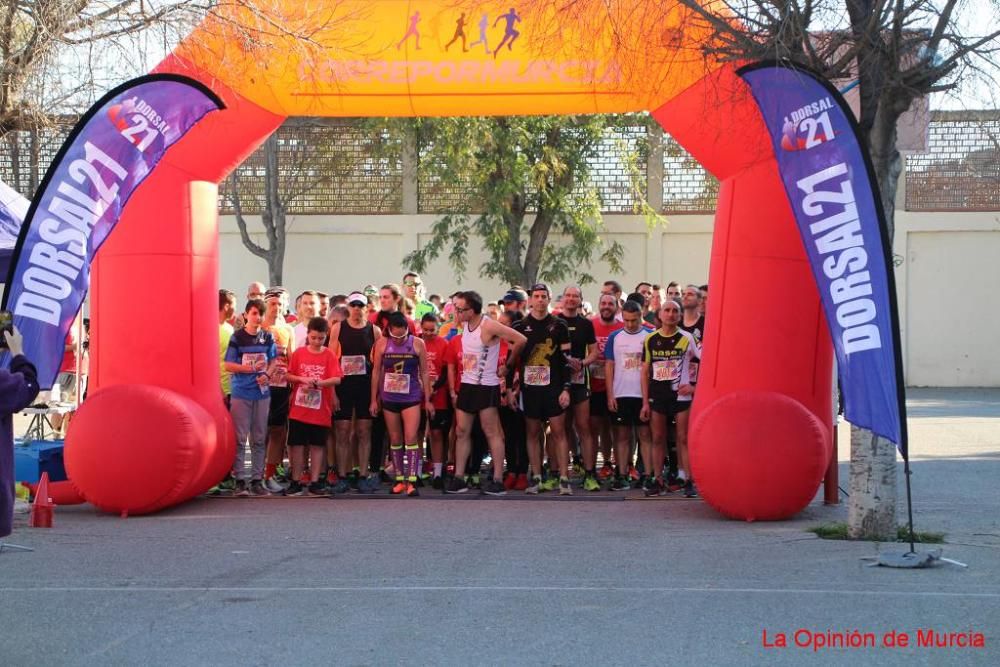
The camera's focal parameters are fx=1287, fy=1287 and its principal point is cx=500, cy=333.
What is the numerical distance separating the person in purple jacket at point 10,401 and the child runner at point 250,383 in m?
4.46

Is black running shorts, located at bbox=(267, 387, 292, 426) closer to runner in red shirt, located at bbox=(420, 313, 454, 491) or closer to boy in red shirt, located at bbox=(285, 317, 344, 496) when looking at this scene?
boy in red shirt, located at bbox=(285, 317, 344, 496)

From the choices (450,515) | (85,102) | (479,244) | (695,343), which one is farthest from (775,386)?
(479,244)

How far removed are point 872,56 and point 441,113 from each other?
3.62 m

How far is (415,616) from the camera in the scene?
6.59 meters

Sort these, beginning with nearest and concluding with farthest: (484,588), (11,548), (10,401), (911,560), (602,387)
A: (10,401) < (484,588) < (911,560) < (11,548) < (602,387)

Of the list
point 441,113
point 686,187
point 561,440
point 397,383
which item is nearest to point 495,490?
point 561,440

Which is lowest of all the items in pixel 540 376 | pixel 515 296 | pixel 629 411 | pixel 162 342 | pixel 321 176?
pixel 629 411

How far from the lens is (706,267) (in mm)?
25281

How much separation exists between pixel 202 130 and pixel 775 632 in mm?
6254

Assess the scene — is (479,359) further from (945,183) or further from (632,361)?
(945,183)

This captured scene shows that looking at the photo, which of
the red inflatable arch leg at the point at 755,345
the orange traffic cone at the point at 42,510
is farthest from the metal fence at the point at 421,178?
the orange traffic cone at the point at 42,510

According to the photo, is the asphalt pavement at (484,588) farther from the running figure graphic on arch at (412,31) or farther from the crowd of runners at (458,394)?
the running figure graphic on arch at (412,31)

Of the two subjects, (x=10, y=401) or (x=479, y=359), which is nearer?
(x=10, y=401)

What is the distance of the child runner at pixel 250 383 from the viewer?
1113 centimetres
